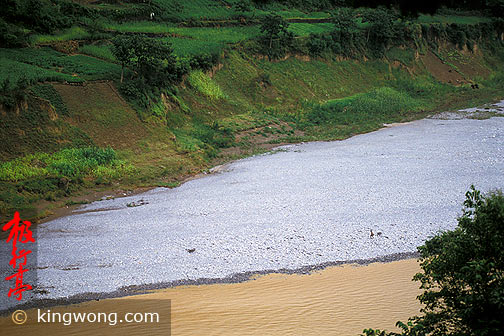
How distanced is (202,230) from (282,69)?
29.8 metres

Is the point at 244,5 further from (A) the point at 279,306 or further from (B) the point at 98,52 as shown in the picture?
(B) the point at 98,52

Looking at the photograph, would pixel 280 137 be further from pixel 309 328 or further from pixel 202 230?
pixel 309 328

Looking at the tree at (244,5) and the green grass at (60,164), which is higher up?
the tree at (244,5)

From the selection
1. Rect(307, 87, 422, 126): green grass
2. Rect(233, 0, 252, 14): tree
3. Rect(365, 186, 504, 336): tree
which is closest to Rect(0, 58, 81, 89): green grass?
Rect(233, 0, 252, 14): tree

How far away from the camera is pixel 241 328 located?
13.2 m

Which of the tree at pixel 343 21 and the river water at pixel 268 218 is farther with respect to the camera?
the tree at pixel 343 21

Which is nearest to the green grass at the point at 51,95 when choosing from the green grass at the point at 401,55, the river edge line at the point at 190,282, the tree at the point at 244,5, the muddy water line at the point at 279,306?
the tree at the point at 244,5

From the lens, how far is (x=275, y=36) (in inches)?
1893

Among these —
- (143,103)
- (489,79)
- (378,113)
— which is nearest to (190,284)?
(143,103)

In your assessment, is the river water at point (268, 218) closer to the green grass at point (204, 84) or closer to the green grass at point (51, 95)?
the green grass at point (51, 95)

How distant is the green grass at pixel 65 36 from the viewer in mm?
36844

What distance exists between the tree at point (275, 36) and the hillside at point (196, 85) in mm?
201

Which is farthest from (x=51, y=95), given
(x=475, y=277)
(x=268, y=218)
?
(x=475, y=277)

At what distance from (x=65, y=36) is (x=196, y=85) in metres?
11.3
